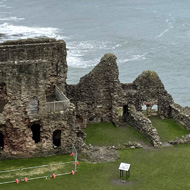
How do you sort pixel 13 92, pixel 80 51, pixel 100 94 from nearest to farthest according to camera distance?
pixel 13 92, pixel 100 94, pixel 80 51

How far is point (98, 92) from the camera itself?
2088 inches

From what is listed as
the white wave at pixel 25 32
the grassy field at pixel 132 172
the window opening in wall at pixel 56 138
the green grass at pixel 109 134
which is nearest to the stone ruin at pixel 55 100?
the window opening in wall at pixel 56 138

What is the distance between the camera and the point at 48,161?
141 feet

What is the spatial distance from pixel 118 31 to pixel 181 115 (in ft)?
220

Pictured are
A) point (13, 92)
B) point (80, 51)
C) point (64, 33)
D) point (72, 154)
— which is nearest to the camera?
point (13, 92)

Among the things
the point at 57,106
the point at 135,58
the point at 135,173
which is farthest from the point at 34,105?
the point at 135,58

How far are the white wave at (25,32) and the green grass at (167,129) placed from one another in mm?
56124

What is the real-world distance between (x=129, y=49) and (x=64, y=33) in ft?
65.0

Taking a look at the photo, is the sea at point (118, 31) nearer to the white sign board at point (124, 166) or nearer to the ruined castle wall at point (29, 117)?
the ruined castle wall at point (29, 117)

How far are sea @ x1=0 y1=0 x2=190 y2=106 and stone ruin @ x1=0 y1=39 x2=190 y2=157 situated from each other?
24934 millimetres

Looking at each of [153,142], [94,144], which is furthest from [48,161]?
[153,142]

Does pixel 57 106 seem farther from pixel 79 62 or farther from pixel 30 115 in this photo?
pixel 79 62

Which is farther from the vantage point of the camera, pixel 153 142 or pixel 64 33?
pixel 64 33

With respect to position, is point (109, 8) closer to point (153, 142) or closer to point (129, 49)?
point (129, 49)
